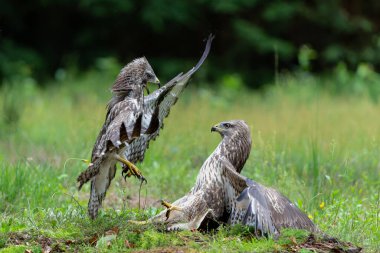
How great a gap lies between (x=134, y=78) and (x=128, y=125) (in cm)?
58

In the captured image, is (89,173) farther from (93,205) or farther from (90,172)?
(93,205)

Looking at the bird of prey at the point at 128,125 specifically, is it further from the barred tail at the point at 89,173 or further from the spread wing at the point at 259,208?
the spread wing at the point at 259,208

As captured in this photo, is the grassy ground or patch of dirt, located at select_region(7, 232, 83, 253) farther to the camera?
the grassy ground

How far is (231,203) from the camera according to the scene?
598cm

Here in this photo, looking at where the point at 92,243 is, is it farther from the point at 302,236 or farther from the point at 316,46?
the point at 316,46

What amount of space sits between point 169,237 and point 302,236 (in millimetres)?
924

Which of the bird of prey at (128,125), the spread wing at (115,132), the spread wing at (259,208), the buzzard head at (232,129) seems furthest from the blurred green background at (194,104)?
the buzzard head at (232,129)

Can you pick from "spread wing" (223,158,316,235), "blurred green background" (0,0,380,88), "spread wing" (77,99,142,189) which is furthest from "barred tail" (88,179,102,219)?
"blurred green background" (0,0,380,88)

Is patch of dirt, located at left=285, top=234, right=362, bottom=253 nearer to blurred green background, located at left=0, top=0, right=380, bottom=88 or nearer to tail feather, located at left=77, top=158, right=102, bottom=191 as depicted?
tail feather, located at left=77, top=158, right=102, bottom=191

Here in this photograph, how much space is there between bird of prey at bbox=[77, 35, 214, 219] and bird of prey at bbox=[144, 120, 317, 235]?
1.47 feet

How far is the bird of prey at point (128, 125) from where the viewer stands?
5.59 metres

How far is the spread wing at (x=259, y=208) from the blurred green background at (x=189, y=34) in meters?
13.0

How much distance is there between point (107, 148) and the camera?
18.0 feet

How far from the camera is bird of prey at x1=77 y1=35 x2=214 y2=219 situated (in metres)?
5.59
